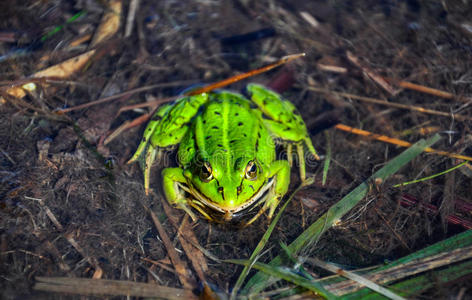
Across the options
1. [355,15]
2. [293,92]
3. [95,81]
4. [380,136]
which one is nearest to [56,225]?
[95,81]

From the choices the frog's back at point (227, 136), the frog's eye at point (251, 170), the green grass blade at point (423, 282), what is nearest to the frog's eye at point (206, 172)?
the frog's back at point (227, 136)

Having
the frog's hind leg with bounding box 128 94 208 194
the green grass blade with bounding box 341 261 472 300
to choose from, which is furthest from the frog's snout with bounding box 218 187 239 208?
the green grass blade with bounding box 341 261 472 300

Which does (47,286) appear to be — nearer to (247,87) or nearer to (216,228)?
(216,228)

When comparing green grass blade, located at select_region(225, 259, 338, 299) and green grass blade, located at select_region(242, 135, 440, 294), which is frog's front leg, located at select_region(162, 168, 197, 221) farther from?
green grass blade, located at select_region(242, 135, 440, 294)

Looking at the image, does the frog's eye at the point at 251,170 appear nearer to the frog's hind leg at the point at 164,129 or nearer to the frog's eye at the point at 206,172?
the frog's eye at the point at 206,172

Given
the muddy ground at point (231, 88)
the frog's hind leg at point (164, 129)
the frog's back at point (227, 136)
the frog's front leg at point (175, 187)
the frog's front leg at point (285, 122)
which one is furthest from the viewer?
the frog's front leg at point (285, 122)

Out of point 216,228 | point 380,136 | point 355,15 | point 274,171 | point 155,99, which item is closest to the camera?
point 216,228
